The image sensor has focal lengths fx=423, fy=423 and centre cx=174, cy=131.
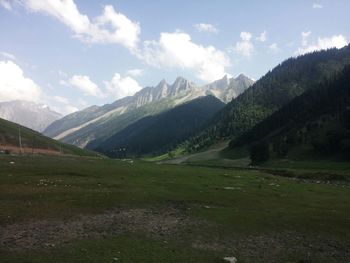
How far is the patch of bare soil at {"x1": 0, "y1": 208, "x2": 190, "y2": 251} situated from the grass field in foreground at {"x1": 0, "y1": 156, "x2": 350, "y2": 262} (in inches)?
2.3

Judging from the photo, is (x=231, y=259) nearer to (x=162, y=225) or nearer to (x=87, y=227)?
(x=162, y=225)

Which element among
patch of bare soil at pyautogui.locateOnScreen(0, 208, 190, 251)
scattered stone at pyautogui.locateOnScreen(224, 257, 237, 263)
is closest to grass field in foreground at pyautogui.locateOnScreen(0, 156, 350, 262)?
patch of bare soil at pyautogui.locateOnScreen(0, 208, 190, 251)

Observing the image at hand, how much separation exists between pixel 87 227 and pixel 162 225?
5.82 m

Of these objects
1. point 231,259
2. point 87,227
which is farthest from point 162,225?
point 231,259

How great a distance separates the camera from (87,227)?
1188 inches

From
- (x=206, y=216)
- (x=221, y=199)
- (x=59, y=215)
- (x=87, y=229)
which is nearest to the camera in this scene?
(x=87, y=229)

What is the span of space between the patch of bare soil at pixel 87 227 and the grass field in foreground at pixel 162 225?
0.06 metres

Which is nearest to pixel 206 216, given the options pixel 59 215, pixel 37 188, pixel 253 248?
pixel 253 248

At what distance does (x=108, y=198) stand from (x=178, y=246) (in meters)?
18.0

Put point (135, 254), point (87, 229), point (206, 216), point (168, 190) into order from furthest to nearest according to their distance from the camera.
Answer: point (168, 190)
point (206, 216)
point (87, 229)
point (135, 254)

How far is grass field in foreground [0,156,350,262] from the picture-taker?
25.0 m

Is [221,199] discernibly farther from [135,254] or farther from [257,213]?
[135,254]

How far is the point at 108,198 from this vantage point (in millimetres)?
43250

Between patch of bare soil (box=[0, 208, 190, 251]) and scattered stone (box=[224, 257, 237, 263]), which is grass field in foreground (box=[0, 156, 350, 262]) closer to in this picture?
patch of bare soil (box=[0, 208, 190, 251])
